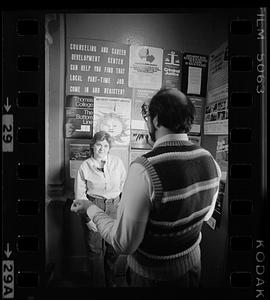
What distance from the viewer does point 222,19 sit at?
114 centimetres

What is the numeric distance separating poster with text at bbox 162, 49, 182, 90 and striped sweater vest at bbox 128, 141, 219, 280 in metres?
0.21

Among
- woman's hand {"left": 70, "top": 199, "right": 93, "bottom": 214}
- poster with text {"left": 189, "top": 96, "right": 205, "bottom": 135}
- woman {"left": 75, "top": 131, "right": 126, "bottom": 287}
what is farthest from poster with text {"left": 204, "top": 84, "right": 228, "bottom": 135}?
woman's hand {"left": 70, "top": 199, "right": 93, "bottom": 214}

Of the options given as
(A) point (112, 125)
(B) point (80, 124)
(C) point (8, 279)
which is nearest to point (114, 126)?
(A) point (112, 125)

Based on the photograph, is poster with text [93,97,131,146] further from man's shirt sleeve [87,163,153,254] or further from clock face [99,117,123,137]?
man's shirt sleeve [87,163,153,254]

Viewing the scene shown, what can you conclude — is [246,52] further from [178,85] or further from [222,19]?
[178,85]

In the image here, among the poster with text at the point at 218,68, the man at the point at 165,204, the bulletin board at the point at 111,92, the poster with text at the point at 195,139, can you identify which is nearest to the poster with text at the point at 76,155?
the bulletin board at the point at 111,92

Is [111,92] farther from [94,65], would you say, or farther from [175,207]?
[175,207]

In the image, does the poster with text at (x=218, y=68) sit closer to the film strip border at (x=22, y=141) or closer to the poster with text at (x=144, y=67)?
the poster with text at (x=144, y=67)

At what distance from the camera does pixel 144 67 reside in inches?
45.3

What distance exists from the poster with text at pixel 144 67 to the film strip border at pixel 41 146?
247mm

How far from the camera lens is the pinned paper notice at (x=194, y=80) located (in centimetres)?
116

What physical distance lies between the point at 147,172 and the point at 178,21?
0.52 metres

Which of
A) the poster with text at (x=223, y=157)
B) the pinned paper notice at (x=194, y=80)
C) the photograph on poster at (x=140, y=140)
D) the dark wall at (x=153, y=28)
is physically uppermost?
the dark wall at (x=153, y=28)

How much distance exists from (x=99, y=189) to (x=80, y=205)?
8 centimetres
